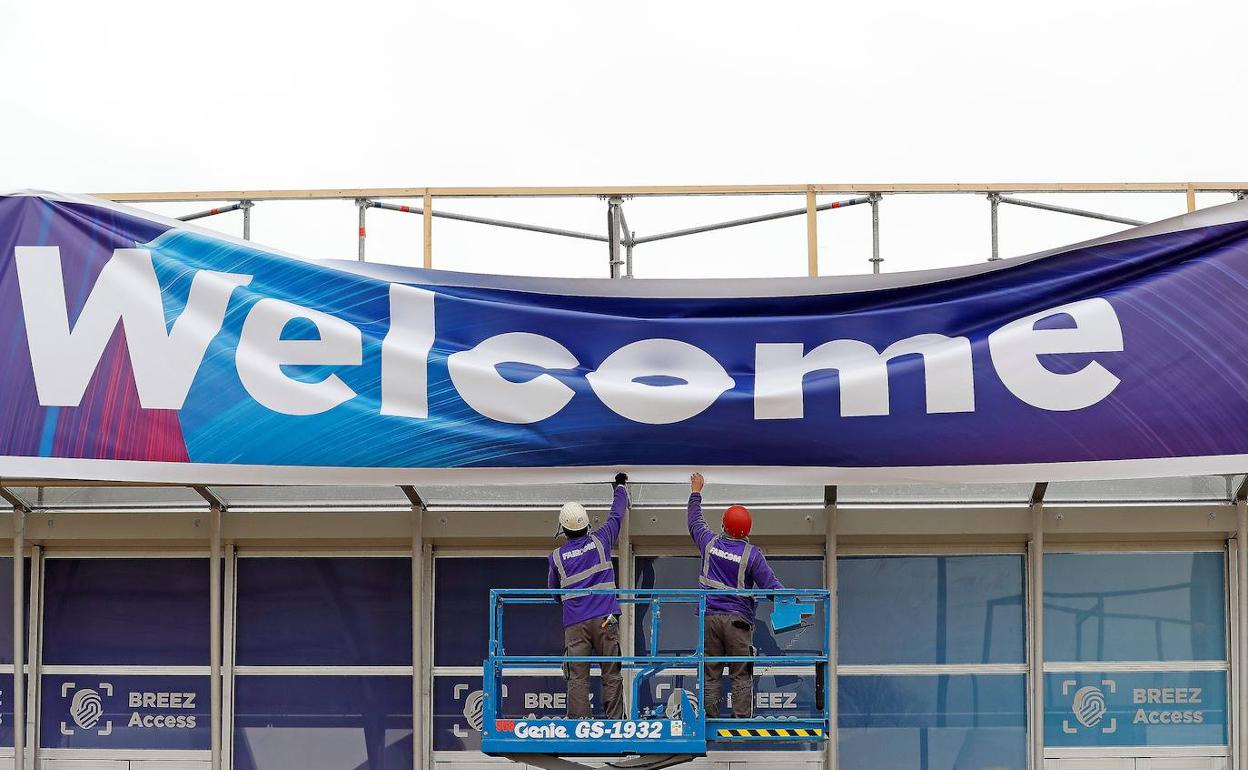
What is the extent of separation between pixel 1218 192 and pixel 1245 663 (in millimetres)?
4313

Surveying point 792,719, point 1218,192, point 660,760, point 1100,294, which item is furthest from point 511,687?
point 1218,192

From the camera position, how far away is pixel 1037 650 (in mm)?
13383

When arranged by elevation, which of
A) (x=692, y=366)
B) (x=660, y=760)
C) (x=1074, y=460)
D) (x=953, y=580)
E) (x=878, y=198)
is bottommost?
(x=660, y=760)

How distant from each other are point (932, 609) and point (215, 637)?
6736 millimetres

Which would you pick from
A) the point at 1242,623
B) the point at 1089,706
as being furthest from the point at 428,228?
the point at 1242,623

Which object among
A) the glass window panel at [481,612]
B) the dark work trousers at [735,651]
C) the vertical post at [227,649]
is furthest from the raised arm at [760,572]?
the vertical post at [227,649]

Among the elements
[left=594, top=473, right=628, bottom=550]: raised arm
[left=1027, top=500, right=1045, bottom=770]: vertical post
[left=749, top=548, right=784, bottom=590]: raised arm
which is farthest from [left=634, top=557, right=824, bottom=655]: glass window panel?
[left=1027, top=500, right=1045, bottom=770]: vertical post

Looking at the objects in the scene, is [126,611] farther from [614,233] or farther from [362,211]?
[614,233]

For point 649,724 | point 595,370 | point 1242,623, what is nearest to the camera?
point 649,724

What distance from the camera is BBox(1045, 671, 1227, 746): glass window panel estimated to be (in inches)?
533

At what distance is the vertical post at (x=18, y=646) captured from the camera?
1366 centimetres

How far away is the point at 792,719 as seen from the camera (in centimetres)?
1200

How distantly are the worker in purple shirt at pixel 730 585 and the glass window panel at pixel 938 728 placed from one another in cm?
174

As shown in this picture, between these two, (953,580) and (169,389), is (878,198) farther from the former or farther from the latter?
(169,389)
